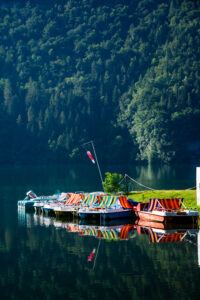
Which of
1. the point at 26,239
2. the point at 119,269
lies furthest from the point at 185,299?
the point at 26,239

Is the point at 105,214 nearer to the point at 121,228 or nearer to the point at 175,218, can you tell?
the point at 121,228

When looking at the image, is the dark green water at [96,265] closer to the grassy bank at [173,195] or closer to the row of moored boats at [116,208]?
the row of moored boats at [116,208]

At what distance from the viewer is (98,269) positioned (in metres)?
29.3

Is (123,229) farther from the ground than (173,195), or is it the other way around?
(173,195)

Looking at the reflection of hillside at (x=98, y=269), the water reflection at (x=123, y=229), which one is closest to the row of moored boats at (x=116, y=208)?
the water reflection at (x=123, y=229)

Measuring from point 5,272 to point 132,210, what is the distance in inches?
850

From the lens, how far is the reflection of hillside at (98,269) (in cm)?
2545

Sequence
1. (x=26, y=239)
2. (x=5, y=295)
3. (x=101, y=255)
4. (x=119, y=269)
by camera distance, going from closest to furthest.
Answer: (x=5, y=295)
(x=119, y=269)
(x=101, y=255)
(x=26, y=239)

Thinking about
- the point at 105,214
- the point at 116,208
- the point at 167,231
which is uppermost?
the point at 116,208

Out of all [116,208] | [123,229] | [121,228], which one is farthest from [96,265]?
[116,208]

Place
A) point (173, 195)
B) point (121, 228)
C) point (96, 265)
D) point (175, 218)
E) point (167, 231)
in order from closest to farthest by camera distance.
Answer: point (96, 265) < point (167, 231) < point (175, 218) < point (121, 228) < point (173, 195)

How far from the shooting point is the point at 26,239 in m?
39.3

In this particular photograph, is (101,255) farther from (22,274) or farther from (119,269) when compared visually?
(22,274)

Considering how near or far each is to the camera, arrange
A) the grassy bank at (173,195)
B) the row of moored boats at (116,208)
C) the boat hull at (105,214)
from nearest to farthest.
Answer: the row of moored boats at (116,208) < the grassy bank at (173,195) < the boat hull at (105,214)
